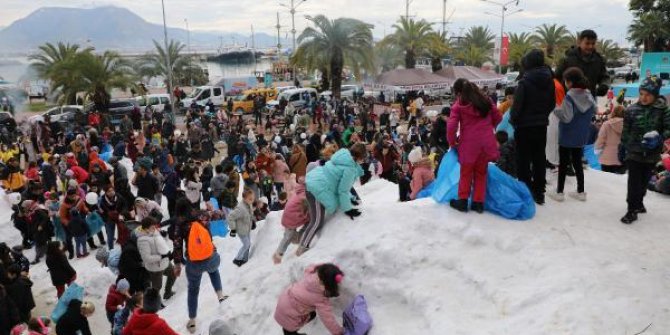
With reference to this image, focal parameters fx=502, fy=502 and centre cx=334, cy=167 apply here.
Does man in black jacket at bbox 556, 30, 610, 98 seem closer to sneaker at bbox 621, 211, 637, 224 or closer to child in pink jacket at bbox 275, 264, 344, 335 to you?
sneaker at bbox 621, 211, 637, 224

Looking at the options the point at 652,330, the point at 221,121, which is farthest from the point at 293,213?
the point at 221,121

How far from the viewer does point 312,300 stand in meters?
4.58

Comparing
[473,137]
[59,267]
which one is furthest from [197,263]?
[473,137]

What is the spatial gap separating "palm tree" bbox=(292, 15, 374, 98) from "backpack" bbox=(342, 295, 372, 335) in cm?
2720

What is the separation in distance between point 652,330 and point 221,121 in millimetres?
21419

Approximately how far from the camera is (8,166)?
13203 millimetres

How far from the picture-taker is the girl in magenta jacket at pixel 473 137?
532cm

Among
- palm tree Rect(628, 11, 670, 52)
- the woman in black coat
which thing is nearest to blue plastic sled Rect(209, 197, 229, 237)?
the woman in black coat

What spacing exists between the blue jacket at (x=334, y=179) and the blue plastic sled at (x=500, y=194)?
3.42 ft

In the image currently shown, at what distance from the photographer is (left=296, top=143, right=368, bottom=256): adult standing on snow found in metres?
5.57

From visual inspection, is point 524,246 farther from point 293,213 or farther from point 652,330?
point 293,213

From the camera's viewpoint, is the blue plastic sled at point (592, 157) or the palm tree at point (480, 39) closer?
the blue plastic sled at point (592, 157)

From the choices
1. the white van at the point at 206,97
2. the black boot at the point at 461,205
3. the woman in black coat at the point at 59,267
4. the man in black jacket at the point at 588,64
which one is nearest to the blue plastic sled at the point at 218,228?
the woman in black coat at the point at 59,267

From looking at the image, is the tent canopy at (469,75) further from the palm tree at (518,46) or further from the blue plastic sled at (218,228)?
the blue plastic sled at (218,228)
